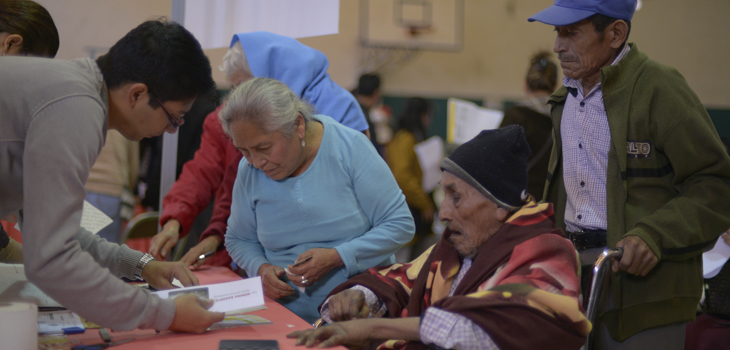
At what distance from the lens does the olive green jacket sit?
1714 mm

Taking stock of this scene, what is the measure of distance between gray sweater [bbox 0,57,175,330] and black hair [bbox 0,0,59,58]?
78 centimetres

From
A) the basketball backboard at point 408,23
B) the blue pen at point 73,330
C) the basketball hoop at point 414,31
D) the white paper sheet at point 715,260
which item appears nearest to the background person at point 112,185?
the blue pen at point 73,330

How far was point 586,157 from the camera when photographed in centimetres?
196

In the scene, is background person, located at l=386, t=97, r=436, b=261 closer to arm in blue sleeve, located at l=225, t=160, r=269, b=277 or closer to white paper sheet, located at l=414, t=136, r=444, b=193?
white paper sheet, located at l=414, t=136, r=444, b=193

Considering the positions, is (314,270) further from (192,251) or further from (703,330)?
(703,330)

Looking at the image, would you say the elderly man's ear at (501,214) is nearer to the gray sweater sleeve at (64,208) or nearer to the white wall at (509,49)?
the gray sweater sleeve at (64,208)

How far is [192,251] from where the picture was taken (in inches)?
93.9

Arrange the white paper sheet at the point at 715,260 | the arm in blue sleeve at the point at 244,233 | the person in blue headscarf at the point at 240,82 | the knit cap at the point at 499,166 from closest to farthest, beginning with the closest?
the knit cap at the point at 499,166 → the arm in blue sleeve at the point at 244,233 → the person in blue headscarf at the point at 240,82 → the white paper sheet at the point at 715,260

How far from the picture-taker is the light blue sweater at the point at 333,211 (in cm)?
196

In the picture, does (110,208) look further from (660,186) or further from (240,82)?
(660,186)

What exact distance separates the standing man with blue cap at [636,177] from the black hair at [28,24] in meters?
1.72

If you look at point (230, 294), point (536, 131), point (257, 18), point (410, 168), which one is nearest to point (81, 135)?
point (230, 294)

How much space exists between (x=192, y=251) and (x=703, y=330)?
234 centimetres

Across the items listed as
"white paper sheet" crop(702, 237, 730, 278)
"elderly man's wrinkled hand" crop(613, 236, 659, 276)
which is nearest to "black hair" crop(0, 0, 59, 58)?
"elderly man's wrinkled hand" crop(613, 236, 659, 276)
